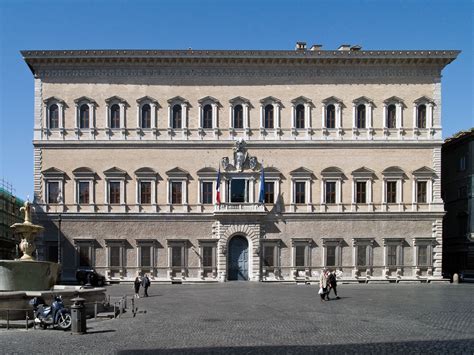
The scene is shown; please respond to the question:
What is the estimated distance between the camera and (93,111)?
4866 centimetres

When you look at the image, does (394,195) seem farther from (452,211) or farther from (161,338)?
(161,338)

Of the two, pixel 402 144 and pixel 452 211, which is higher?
pixel 402 144

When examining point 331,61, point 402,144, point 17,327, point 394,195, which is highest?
point 331,61

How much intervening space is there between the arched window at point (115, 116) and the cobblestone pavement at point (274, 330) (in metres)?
21.5

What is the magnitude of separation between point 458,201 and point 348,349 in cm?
4153

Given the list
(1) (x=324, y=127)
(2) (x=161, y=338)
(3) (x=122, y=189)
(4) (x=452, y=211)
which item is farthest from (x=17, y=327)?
(4) (x=452, y=211)

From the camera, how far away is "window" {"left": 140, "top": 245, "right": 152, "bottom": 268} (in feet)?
157

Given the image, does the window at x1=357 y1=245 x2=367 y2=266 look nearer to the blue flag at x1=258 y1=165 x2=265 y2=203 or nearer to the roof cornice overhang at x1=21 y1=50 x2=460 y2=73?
the blue flag at x1=258 y1=165 x2=265 y2=203

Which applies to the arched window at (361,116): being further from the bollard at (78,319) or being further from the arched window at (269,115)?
the bollard at (78,319)

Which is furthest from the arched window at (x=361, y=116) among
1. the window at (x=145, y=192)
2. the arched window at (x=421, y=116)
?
the window at (x=145, y=192)

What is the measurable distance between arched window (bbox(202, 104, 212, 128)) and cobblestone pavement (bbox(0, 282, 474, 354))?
21020 millimetres

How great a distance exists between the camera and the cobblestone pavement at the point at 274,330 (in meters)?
16.3

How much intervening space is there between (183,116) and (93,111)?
625cm

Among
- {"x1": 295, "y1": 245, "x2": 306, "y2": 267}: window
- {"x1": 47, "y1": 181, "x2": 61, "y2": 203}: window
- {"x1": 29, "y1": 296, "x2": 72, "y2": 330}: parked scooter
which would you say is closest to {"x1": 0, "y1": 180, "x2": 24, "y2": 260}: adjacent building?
{"x1": 47, "y1": 181, "x2": 61, "y2": 203}: window
